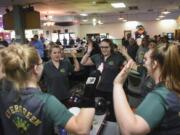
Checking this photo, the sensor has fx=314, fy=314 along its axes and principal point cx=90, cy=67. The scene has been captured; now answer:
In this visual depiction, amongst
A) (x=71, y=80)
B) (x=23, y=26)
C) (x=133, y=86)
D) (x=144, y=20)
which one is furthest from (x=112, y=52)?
(x=144, y=20)

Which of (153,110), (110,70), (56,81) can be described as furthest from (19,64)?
(110,70)

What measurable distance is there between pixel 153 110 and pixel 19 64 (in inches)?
31.2

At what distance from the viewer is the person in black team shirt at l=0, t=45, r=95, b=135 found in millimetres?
1713

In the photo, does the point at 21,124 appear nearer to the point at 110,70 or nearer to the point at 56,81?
the point at 56,81

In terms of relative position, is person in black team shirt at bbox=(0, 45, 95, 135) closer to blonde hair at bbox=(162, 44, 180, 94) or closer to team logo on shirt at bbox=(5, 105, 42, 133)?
team logo on shirt at bbox=(5, 105, 42, 133)

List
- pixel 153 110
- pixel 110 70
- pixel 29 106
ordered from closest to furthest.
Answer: pixel 153 110 → pixel 29 106 → pixel 110 70

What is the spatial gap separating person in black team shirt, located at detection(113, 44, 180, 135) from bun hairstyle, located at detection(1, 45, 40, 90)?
1.70 feet

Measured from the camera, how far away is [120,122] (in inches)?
66.2

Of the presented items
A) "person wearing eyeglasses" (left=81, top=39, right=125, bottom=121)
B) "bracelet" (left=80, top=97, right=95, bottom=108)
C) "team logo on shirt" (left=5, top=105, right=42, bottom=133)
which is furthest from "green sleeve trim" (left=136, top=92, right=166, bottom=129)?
"person wearing eyeglasses" (left=81, top=39, right=125, bottom=121)

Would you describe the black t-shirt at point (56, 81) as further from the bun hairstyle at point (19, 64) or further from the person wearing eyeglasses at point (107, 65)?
the bun hairstyle at point (19, 64)

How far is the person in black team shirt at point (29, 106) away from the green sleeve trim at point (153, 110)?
29cm

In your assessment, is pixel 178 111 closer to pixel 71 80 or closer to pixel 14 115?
pixel 14 115

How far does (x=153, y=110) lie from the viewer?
1652mm

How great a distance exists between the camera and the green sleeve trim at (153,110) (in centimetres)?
165
